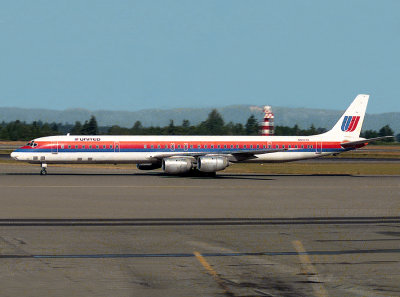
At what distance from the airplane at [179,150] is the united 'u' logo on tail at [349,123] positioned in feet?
0.97

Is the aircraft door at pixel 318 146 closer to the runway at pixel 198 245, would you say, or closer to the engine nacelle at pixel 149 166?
the engine nacelle at pixel 149 166

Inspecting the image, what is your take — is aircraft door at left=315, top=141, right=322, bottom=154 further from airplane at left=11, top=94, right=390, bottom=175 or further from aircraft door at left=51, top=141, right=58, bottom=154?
aircraft door at left=51, top=141, right=58, bottom=154

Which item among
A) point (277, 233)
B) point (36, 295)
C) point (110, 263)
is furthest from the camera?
point (277, 233)

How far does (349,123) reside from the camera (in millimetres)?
56375

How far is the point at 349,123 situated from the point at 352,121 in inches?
16.7

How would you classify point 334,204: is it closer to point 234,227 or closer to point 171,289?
point 234,227

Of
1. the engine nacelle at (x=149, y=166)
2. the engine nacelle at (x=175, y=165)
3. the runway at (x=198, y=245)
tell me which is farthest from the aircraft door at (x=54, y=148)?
the runway at (x=198, y=245)

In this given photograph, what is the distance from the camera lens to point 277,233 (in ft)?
63.3

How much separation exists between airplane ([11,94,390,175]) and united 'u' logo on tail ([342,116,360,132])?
29 cm

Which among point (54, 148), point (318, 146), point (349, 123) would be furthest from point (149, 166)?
point (349, 123)

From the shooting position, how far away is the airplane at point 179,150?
163 feet

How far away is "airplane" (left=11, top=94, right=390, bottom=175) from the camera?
4972cm

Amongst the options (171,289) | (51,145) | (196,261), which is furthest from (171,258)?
(51,145)

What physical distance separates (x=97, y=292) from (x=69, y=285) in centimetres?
78
